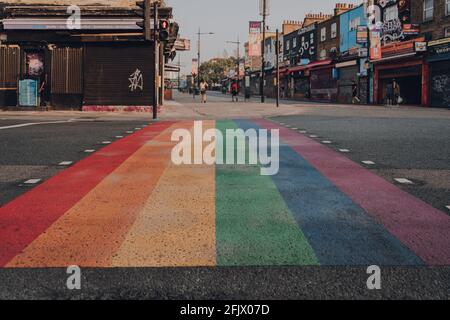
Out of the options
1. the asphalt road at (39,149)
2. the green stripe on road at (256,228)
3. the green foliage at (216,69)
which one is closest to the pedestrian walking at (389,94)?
the asphalt road at (39,149)

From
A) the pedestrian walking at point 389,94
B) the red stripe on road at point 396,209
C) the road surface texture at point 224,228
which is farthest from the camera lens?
the pedestrian walking at point 389,94

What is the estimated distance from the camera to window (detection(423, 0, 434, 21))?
107 ft

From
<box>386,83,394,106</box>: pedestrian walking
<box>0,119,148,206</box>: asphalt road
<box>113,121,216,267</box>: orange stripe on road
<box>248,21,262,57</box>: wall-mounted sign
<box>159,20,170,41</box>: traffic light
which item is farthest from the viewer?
<box>248,21,262,57</box>: wall-mounted sign

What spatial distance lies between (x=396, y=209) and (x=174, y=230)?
2297mm

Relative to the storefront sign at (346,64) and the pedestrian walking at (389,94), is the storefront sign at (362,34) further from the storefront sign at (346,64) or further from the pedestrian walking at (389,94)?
the pedestrian walking at (389,94)

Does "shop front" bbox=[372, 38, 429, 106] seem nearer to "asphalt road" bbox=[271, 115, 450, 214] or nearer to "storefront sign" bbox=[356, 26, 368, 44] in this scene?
"storefront sign" bbox=[356, 26, 368, 44]

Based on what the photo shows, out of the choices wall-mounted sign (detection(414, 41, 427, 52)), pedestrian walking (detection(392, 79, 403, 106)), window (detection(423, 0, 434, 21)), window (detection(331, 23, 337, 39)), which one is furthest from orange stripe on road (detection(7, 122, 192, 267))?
window (detection(331, 23, 337, 39))

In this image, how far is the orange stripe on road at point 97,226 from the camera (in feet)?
12.0

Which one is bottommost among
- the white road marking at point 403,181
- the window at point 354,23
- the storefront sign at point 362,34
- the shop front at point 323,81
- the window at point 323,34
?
the white road marking at point 403,181

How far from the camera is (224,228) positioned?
4.44 meters

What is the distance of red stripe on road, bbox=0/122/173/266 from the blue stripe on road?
2.30m

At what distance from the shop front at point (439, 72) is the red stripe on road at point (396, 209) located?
25815 millimetres

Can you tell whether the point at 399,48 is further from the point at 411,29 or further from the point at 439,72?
the point at 439,72

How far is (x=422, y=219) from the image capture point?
15.5ft
